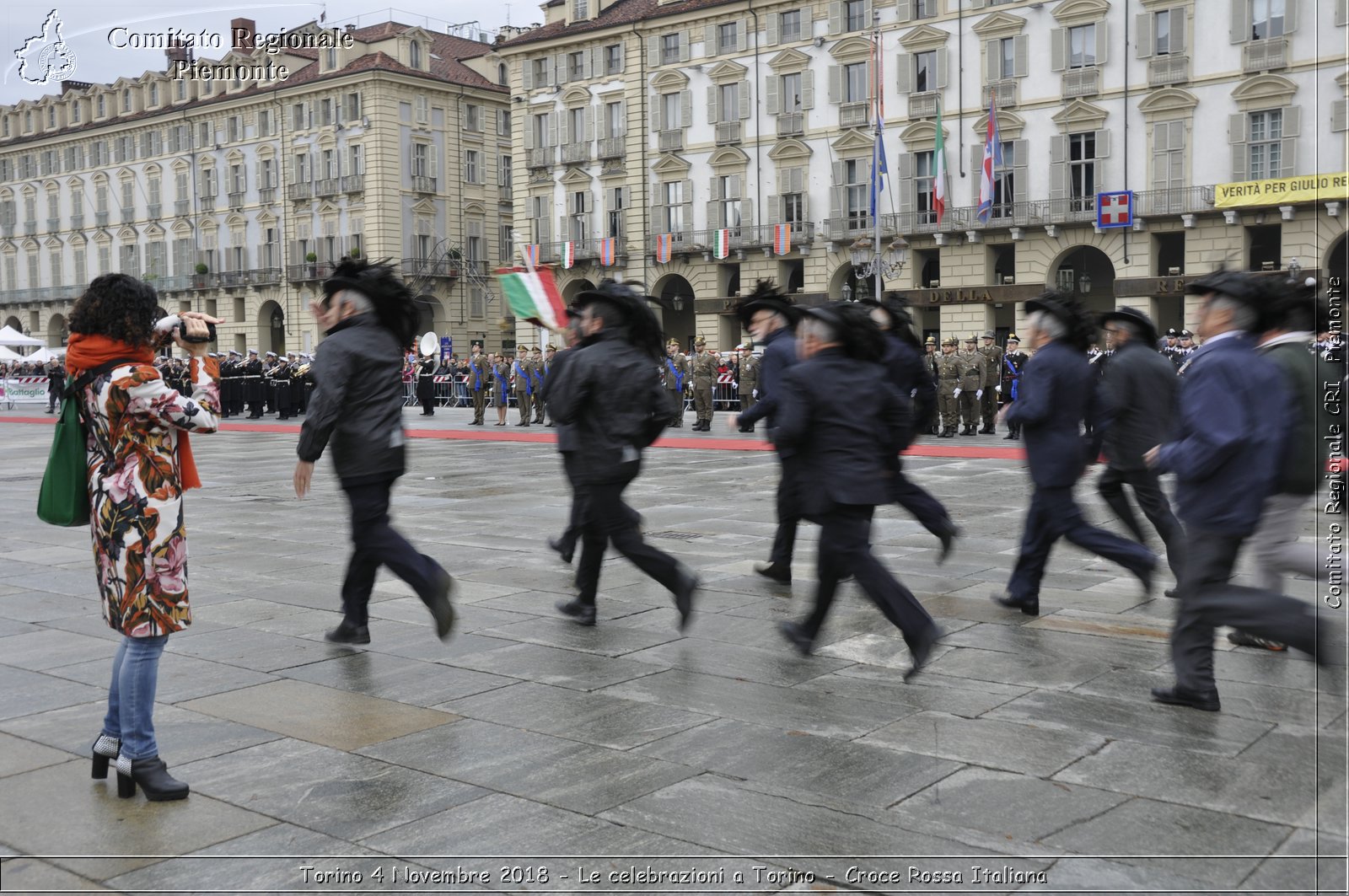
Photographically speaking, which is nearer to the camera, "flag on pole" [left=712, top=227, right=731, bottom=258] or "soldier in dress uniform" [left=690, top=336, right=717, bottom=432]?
"soldier in dress uniform" [left=690, top=336, right=717, bottom=432]

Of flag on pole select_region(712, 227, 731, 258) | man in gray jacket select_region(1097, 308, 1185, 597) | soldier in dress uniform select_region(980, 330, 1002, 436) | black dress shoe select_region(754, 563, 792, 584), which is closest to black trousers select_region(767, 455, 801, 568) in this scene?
black dress shoe select_region(754, 563, 792, 584)

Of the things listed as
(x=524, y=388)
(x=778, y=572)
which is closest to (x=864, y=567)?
(x=778, y=572)

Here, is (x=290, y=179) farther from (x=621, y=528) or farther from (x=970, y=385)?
(x=621, y=528)

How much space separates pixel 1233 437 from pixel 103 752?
3.97m

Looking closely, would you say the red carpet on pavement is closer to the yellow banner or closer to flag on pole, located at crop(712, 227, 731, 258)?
the yellow banner

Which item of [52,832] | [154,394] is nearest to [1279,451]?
[154,394]

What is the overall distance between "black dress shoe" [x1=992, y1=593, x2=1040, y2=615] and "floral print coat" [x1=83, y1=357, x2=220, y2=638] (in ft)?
13.9

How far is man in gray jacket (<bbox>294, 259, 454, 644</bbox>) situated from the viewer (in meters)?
5.81

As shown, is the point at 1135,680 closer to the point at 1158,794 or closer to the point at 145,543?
the point at 1158,794

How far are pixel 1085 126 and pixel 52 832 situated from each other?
37.8 m

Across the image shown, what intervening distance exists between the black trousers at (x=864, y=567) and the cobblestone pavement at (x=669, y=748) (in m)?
0.27

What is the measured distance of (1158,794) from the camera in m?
4.09

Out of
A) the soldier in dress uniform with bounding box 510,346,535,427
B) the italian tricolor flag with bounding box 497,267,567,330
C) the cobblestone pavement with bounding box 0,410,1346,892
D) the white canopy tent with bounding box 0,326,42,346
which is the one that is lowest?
the cobblestone pavement with bounding box 0,410,1346,892

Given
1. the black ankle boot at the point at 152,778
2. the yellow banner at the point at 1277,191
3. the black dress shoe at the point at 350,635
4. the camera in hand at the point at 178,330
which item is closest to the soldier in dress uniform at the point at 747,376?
the yellow banner at the point at 1277,191
